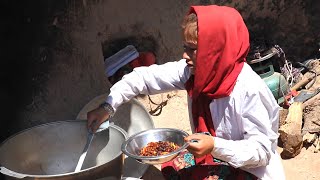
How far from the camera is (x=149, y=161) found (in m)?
2.09

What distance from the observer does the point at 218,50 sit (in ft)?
7.38

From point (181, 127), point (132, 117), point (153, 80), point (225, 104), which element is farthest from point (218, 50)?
point (181, 127)

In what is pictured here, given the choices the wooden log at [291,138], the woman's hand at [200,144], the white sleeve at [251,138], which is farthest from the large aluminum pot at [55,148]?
the wooden log at [291,138]

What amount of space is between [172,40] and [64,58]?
113 cm

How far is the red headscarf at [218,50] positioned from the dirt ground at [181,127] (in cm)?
141

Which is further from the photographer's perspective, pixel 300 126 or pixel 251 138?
pixel 300 126

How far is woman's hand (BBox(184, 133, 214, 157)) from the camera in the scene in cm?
209

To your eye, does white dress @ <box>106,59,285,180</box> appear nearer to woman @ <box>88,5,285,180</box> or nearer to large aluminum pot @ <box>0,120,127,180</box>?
woman @ <box>88,5,285,180</box>

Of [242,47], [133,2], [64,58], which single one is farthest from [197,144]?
[133,2]

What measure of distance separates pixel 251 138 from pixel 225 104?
0.21 metres

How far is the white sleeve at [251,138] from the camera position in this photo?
2191 millimetres

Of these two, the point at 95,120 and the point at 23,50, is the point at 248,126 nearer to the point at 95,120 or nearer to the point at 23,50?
the point at 95,120

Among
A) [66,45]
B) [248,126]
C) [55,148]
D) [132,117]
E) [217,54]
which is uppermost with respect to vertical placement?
[217,54]

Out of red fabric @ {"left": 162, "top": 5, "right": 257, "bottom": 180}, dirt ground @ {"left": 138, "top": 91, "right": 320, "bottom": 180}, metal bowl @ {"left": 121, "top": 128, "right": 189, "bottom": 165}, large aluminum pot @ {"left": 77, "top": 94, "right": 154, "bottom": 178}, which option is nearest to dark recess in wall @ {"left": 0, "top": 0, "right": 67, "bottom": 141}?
large aluminum pot @ {"left": 77, "top": 94, "right": 154, "bottom": 178}
